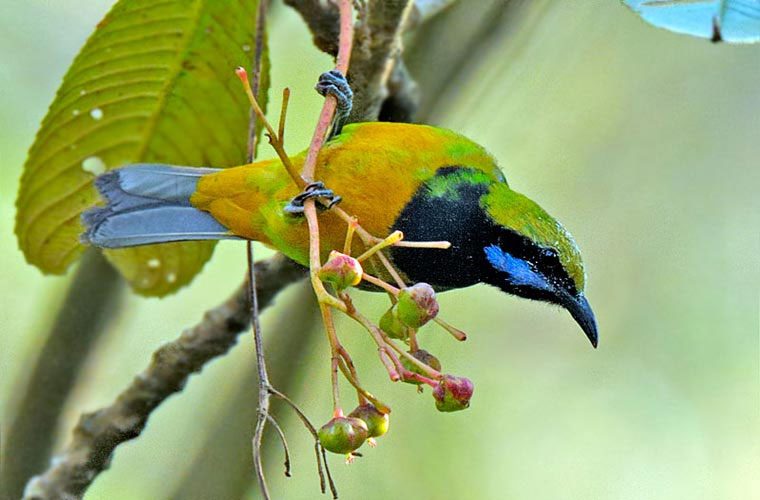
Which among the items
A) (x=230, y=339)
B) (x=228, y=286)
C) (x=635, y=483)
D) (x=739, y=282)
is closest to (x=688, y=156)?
(x=739, y=282)

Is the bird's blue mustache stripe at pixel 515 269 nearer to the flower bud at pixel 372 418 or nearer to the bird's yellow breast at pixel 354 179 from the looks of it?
the bird's yellow breast at pixel 354 179

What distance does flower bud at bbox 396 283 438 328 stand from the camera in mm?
1516

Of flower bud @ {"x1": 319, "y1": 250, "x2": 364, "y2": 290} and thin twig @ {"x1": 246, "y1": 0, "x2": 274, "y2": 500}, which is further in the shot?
thin twig @ {"x1": 246, "y1": 0, "x2": 274, "y2": 500}

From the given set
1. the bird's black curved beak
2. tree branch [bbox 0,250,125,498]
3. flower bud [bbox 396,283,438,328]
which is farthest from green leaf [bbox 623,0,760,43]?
tree branch [bbox 0,250,125,498]

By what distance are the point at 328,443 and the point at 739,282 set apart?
4.26 m

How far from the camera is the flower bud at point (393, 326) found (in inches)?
63.9

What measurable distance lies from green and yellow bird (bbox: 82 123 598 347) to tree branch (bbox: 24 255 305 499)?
0.60 ft

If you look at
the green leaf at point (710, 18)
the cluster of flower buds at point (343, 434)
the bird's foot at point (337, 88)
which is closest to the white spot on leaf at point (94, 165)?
the bird's foot at point (337, 88)

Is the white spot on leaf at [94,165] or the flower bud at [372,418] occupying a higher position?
the flower bud at [372,418]

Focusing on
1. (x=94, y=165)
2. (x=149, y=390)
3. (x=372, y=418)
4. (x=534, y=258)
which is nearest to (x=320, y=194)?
(x=372, y=418)

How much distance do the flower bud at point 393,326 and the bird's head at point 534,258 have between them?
734 mm

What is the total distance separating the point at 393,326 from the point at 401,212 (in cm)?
86

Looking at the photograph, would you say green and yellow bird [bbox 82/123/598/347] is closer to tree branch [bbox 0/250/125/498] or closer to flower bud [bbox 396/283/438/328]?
tree branch [bbox 0/250/125/498]

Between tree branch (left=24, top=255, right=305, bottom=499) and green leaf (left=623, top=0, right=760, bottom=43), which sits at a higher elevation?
green leaf (left=623, top=0, right=760, bottom=43)
